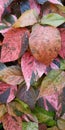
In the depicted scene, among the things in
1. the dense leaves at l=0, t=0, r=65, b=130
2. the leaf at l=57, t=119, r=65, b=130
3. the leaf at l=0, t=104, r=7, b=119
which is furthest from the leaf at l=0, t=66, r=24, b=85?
the leaf at l=57, t=119, r=65, b=130

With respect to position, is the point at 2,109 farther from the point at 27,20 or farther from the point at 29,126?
the point at 27,20

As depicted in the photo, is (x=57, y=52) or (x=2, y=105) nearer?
(x=57, y=52)

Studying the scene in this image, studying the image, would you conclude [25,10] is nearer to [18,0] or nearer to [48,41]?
[18,0]

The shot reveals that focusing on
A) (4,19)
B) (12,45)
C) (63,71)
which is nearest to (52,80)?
(63,71)

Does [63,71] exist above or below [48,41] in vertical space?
below

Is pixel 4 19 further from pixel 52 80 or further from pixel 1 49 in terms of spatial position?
pixel 52 80

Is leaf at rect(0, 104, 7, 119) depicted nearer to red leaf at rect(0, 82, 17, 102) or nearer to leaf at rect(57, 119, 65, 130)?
red leaf at rect(0, 82, 17, 102)

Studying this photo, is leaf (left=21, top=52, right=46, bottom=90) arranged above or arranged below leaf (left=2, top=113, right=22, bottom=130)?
above

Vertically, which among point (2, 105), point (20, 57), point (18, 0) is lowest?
point (2, 105)
